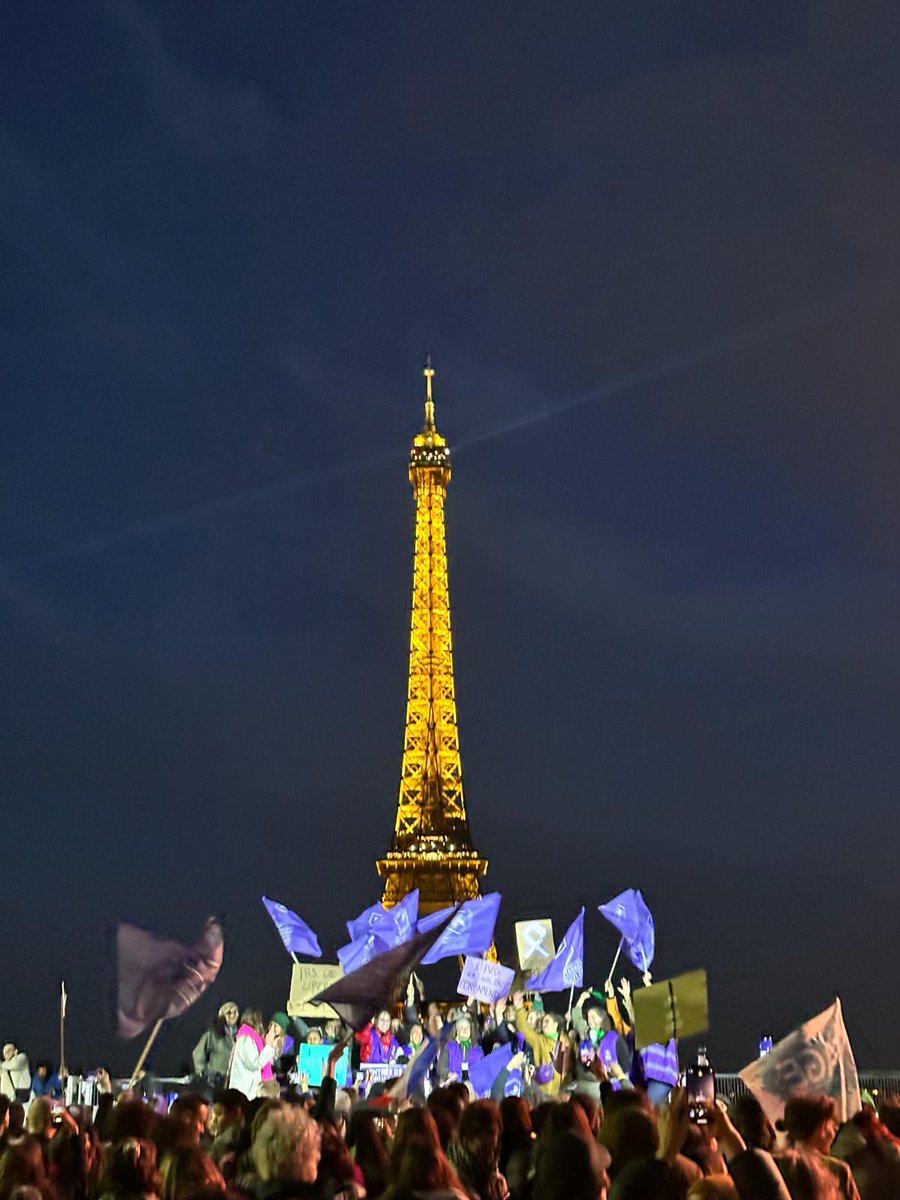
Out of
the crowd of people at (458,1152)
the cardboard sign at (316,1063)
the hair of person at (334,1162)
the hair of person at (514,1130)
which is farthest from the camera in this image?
the cardboard sign at (316,1063)

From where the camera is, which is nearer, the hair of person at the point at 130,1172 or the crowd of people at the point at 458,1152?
the crowd of people at the point at 458,1152

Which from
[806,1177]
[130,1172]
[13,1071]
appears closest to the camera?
[130,1172]

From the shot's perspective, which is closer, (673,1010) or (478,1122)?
(478,1122)

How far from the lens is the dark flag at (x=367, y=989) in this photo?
2261cm

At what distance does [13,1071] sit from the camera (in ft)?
82.6

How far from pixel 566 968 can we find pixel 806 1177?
83.4 feet

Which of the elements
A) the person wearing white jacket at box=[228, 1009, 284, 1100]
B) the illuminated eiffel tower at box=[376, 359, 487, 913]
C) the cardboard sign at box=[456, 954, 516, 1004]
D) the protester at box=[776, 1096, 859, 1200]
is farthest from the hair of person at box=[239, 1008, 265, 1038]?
the illuminated eiffel tower at box=[376, 359, 487, 913]

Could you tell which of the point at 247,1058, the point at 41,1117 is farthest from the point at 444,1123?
the point at 247,1058

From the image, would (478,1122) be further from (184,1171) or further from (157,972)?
(157,972)

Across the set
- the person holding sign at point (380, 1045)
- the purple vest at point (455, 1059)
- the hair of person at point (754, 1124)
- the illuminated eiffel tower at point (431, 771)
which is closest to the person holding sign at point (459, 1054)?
the purple vest at point (455, 1059)

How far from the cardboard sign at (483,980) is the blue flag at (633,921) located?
7.23ft

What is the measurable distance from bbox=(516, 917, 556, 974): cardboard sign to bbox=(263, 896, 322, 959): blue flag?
3.92 meters

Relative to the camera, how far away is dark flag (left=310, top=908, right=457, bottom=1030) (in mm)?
22609

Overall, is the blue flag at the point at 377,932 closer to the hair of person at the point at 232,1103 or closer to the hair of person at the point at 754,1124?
the hair of person at the point at 232,1103
